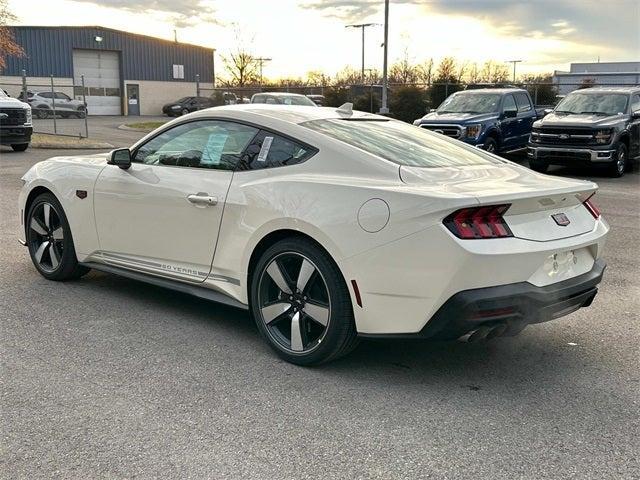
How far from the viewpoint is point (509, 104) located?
1641 centimetres

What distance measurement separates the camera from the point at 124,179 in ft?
16.2

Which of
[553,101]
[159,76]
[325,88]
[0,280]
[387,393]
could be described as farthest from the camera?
[159,76]

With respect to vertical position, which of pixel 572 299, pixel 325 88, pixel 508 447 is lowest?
pixel 508 447

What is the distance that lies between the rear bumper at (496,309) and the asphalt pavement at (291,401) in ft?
1.30

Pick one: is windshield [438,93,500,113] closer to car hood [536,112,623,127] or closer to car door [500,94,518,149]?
car door [500,94,518,149]

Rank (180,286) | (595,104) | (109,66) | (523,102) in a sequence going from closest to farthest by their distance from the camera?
(180,286) → (595,104) → (523,102) → (109,66)

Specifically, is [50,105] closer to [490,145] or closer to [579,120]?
[490,145]

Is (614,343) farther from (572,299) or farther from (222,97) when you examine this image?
(222,97)

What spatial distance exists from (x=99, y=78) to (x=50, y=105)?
13812mm

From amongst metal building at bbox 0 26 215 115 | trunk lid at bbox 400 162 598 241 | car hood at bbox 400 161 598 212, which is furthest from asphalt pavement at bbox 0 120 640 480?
metal building at bbox 0 26 215 115

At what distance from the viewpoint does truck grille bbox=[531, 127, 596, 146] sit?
46.3ft

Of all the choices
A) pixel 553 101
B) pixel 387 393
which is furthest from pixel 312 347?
pixel 553 101

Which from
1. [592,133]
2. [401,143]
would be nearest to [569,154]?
[592,133]

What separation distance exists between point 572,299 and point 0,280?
15.1ft
